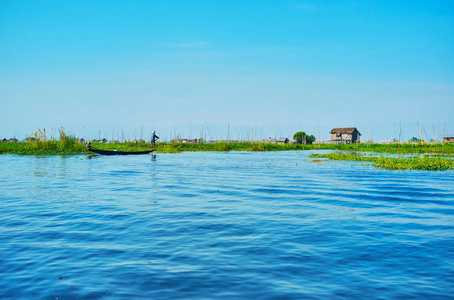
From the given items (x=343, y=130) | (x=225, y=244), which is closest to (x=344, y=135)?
(x=343, y=130)

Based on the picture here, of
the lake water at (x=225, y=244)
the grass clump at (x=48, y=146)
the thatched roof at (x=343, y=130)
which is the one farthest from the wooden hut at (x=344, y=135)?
the lake water at (x=225, y=244)

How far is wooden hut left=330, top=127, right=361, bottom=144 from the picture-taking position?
3095 inches

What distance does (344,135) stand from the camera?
79.4 meters

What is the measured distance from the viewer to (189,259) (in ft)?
17.3

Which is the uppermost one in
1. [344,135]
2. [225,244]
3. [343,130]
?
[343,130]

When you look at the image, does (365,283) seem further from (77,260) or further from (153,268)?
(77,260)

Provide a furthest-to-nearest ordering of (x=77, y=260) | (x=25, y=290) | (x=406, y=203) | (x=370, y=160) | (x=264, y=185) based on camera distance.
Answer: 1. (x=370, y=160)
2. (x=264, y=185)
3. (x=406, y=203)
4. (x=77, y=260)
5. (x=25, y=290)

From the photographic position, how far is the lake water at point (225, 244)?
170 inches

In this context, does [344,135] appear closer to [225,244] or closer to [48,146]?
[48,146]

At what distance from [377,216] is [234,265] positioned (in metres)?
5.00

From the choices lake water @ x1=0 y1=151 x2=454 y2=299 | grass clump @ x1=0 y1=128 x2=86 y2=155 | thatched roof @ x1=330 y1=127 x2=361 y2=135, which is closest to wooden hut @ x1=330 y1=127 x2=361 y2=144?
A: thatched roof @ x1=330 y1=127 x2=361 y2=135

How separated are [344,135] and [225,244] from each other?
78519mm

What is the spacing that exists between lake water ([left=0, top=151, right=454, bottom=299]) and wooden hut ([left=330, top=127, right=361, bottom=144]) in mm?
69767

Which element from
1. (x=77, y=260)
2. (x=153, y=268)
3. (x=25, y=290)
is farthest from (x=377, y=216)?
(x=25, y=290)
